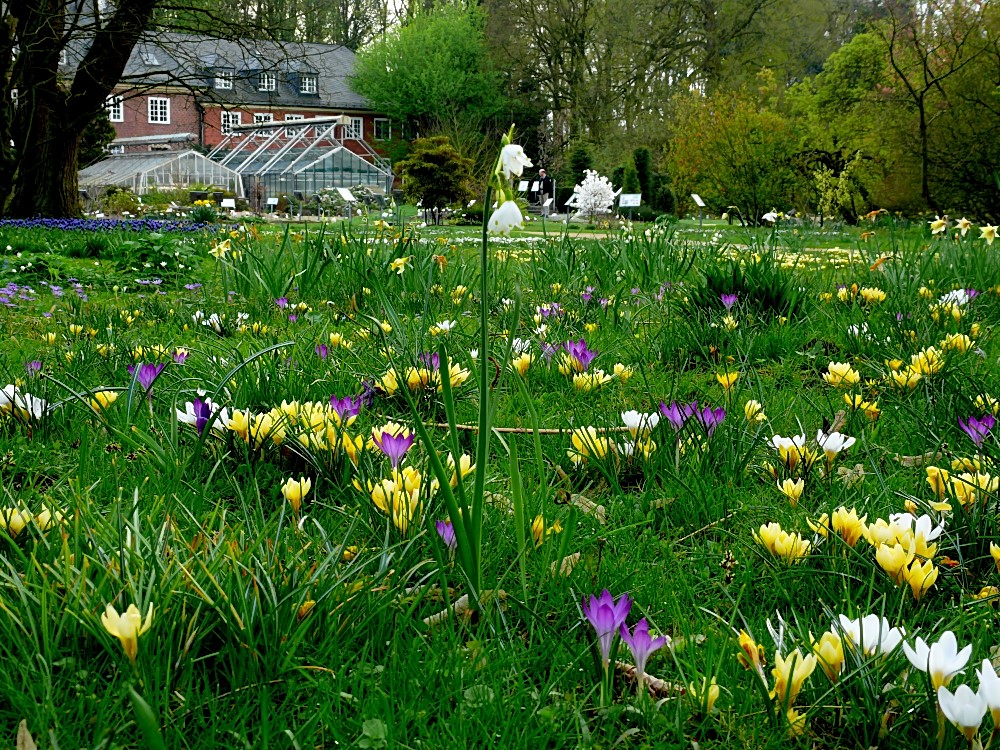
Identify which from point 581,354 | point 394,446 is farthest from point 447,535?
point 581,354

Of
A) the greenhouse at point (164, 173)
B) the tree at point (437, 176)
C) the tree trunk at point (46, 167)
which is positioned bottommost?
the tree trunk at point (46, 167)

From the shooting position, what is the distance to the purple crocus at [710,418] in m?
1.92

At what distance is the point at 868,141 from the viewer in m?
17.9

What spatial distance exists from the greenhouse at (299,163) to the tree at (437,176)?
21.8ft

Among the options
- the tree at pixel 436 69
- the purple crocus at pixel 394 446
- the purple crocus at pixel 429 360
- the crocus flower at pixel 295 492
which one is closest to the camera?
the crocus flower at pixel 295 492

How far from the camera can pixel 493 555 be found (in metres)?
1.45

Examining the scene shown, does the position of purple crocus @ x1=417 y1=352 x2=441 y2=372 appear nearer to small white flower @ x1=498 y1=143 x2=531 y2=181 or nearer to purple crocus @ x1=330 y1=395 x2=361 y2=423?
purple crocus @ x1=330 y1=395 x2=361 y2=423

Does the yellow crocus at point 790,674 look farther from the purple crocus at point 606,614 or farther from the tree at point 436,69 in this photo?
the tree at point 436,69

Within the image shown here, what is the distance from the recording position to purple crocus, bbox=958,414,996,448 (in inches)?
70.8

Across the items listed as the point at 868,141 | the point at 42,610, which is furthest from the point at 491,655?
the point at 868,141

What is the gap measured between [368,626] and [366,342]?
1.96 m

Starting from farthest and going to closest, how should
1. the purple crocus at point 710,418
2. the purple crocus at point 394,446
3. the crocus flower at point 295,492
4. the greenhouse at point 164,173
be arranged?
the greenhouse at point 164,173 → the purple crocus at point 710,418 → the purple crocus at point 394,446 → the crocus flower at point 295,492

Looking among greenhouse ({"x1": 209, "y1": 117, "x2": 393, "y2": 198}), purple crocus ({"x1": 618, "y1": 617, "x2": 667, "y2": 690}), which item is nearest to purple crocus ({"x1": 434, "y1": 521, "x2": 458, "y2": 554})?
purple crocus ({"x1": 618, "y1": 617, "x2": 667, "y2": 690})


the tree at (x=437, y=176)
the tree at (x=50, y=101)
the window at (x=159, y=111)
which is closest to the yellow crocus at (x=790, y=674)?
the tree at (x=50, y=101)
